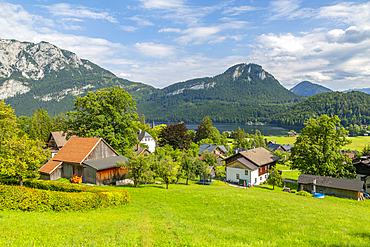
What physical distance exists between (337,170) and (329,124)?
9.75 m

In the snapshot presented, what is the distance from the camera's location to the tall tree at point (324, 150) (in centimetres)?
4078

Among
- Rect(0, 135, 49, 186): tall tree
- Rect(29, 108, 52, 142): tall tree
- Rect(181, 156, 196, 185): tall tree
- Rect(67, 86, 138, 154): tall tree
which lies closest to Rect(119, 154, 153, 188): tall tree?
Rect(0, 135, 49, 186): tall tree

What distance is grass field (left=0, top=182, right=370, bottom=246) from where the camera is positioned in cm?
883

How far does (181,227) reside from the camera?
36.6 ft

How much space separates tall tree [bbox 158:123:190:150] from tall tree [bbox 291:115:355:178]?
3247 cm

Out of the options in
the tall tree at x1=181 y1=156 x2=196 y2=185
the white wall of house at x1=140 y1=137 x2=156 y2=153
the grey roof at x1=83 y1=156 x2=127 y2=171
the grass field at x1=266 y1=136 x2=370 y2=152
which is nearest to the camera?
the grey roof at x1=83 y1=156 x2=127 y2=171

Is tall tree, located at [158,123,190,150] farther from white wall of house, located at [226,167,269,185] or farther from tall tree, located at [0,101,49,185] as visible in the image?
tall tree, located at [0,101,49,185]

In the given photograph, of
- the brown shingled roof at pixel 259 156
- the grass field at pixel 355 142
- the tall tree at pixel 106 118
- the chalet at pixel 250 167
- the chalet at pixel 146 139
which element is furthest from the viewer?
the grass field at pixel 355 142

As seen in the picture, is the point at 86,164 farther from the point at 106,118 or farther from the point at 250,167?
the point at 250,167

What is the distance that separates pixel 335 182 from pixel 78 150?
45.1 meters

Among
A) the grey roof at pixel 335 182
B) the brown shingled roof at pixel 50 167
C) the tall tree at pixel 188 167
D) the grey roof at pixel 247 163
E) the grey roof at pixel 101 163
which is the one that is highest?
the grey roof at pixel 101 163

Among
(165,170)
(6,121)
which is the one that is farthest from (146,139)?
(165,170)

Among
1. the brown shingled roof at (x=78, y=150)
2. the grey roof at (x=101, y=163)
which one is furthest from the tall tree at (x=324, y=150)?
the brown shingled roof at (x=78, y=150)

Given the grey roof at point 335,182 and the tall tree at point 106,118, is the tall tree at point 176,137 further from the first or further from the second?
the grey roof at point 335,182
